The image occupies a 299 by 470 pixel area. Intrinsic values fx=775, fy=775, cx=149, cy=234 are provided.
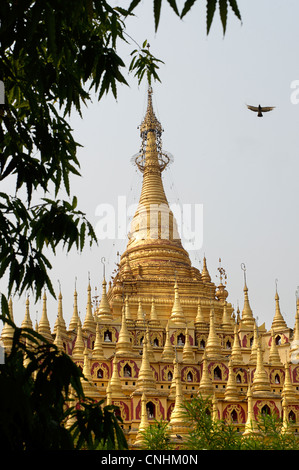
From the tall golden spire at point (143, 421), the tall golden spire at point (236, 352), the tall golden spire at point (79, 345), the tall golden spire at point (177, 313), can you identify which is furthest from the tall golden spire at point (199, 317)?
the tall golden spire at point (143, 421)

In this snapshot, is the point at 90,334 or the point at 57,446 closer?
the point at 57,446

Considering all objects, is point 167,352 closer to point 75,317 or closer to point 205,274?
point 75,317

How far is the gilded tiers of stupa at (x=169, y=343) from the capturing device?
3069 centimetres

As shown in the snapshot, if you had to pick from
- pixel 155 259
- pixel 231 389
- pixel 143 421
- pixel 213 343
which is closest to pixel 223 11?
pixel 143 421

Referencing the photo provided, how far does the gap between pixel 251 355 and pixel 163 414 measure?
6.66 meters

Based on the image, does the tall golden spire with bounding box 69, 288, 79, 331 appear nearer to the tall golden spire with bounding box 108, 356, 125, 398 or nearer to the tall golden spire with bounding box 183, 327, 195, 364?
the tall golden spire with bounding box 183, 327, 195, 364

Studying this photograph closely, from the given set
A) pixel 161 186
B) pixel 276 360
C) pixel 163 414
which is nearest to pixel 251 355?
pixel 276 360

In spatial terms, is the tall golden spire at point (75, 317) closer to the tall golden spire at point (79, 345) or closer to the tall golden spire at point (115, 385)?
the tall golden spire at point (79, 345)

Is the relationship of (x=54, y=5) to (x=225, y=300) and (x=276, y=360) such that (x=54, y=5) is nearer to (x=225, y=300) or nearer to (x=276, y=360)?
(x=276, y=360)

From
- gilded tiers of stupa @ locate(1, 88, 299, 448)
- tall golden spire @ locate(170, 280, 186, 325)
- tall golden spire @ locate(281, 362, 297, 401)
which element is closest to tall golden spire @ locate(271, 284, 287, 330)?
gilded tiers of stupa @ locate(1, 88, 299, 448)

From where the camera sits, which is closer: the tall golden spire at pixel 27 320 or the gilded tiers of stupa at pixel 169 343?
the gilded tiers of stupa at pixel 169 343

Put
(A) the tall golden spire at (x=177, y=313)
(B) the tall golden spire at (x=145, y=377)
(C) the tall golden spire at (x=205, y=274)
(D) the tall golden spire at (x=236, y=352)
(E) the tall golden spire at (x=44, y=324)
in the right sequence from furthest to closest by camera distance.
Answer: (C) the tall golden spire at (x=205, y=274)
(A) the tall golden spire at (x=177, y=313)
(E) the tall golden spire at (x=44, y=324)
(D) the tall golden spire at (x=236, y=352)
(B) the tall golden spire at (x=145, y=377)

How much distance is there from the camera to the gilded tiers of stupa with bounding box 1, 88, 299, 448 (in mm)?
30688

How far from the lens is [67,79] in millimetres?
5418
